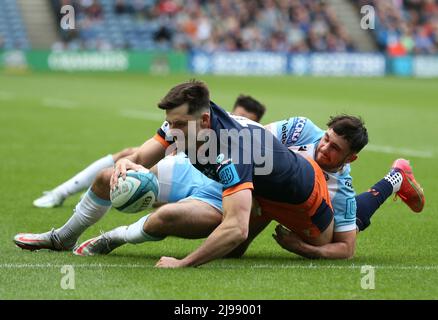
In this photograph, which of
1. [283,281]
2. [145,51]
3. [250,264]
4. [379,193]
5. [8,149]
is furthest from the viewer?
[145,51]

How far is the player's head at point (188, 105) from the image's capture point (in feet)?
21.3

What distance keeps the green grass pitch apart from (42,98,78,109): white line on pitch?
3 cm

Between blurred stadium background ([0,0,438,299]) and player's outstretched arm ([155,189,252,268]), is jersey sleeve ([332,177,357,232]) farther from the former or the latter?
player's outstretched arm ([155,189,252,268])

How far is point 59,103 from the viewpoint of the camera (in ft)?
80.4

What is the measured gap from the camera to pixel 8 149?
610 inches

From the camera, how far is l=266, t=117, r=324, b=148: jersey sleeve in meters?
7.88

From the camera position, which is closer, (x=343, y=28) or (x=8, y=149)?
(x=8, y=149)

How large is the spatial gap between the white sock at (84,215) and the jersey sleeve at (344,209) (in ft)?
5.80

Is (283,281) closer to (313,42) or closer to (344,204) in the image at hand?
(344,204)

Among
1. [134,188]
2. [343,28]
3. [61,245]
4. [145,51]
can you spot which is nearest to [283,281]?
[134,188]

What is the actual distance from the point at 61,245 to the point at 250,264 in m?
1.49

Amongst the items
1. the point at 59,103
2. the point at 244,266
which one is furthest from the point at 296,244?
the point at 59,103
